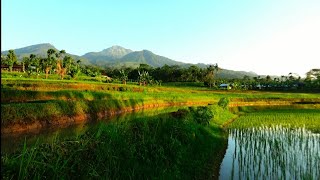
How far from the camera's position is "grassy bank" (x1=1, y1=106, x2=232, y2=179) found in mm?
7082

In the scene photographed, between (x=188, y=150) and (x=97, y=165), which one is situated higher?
(x=97, y=165)

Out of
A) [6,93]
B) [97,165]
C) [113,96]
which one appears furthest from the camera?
[113,96]

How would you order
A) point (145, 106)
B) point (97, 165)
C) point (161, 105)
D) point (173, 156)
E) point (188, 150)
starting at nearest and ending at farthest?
point (97, 165) → point (173, 156) → point (188, 150) → point (145, 106) → point (161, 105)

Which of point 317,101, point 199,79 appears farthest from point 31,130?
point 199,79

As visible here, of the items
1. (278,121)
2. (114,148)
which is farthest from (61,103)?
(278,121)

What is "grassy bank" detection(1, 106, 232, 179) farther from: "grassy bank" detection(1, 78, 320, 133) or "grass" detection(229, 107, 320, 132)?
"grassy bank" detection(1, 78, 320, 133)

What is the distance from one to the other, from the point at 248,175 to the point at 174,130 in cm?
419

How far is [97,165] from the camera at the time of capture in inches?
339

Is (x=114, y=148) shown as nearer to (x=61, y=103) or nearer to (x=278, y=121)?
(x=61, y=103)

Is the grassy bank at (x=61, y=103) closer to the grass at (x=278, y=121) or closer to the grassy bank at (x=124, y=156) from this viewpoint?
the grassy bank at (x=124, y=156)

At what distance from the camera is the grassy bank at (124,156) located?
7082mm

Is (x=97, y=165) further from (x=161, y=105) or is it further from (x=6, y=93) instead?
(x=161, y=105)

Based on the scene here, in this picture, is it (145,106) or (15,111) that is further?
(145,106)

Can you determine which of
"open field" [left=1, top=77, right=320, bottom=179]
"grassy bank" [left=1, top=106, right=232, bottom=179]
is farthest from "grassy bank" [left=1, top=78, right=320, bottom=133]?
"grassy bank" [left=1, top=106, right=232, bottom=179]
